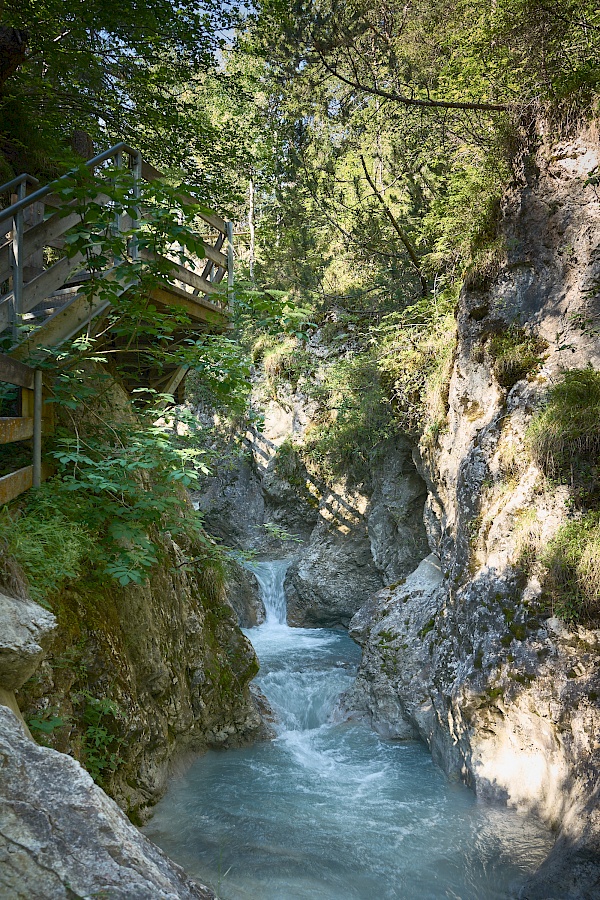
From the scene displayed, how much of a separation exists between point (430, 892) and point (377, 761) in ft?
8.64

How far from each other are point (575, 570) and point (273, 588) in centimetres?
1045

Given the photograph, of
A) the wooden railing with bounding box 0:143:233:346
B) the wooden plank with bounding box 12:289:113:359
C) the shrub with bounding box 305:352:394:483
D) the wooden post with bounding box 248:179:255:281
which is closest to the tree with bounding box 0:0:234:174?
the wooden railing with bounding box 0:143:233:346

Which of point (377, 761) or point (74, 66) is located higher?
point (74, 66)

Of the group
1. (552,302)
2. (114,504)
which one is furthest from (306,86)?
(114,504)

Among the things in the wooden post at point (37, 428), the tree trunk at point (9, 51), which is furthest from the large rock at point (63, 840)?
the tree trunk at point (9, 51)

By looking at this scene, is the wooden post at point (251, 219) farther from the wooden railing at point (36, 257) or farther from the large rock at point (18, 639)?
the large rock at point (18, 639)

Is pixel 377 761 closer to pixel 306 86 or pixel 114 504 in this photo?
pixel 114 504

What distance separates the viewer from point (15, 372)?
4.55 metres

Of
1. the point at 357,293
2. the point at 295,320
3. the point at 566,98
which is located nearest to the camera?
the point at 295,320

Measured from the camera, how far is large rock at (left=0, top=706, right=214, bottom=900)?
1.81 meters

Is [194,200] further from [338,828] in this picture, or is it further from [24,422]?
[338,828]

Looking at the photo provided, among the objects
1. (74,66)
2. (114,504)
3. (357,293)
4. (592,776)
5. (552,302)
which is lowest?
(592,776)

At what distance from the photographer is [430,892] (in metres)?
4.61

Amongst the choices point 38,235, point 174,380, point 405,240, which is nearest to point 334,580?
point 174,380
